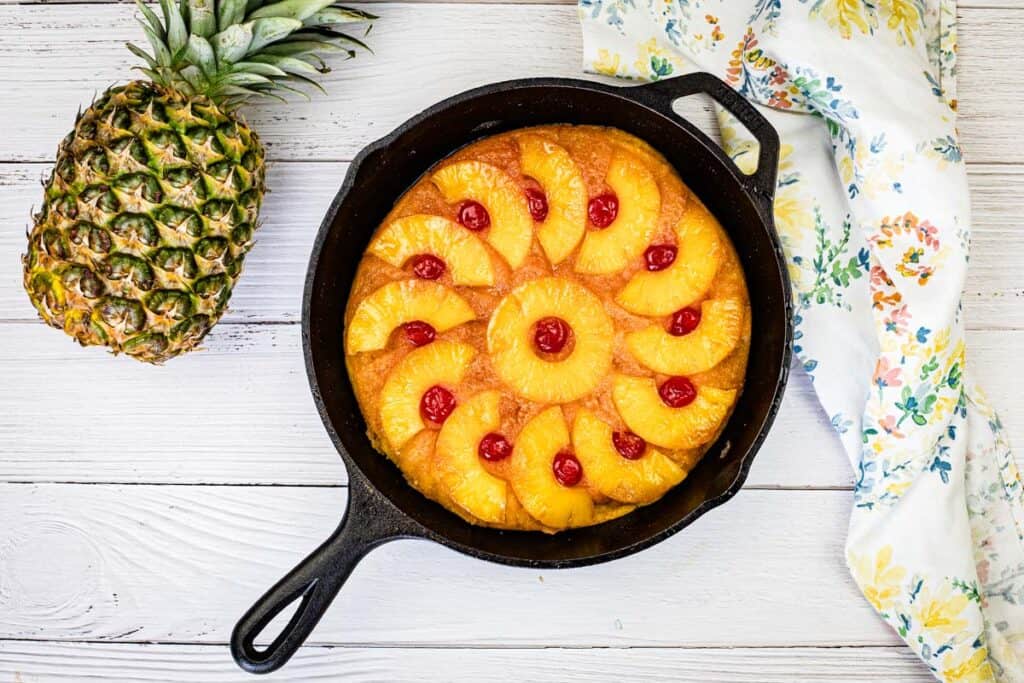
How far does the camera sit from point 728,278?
1950mm

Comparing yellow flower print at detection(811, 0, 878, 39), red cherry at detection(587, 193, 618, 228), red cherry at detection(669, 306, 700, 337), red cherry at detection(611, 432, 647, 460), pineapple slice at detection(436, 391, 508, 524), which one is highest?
yellow flower print at detection(811, 0, 878, 39)

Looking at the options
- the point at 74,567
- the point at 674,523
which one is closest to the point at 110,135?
→ the point at 74,567

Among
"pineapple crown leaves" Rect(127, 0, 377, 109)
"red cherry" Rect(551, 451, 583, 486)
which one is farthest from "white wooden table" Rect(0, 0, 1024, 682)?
"red cherry" Rect(551, 451, 583, 486)

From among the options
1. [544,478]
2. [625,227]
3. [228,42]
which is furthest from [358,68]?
[544,478]

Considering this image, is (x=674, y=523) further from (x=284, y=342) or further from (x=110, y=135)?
(x=110, y=135)

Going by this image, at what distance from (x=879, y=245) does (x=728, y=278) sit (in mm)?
369

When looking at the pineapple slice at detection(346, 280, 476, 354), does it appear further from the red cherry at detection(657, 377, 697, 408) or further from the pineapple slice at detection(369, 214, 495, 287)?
the red cherry at detection(657, 377, 697, 408)

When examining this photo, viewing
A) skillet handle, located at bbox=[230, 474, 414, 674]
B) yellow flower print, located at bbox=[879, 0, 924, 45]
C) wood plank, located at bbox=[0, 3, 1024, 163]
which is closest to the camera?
skillet handle, located at bbox=[230, 474, 414, 674]

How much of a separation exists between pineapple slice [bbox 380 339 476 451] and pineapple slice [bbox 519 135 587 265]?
1.03ft

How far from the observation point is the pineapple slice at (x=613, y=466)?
1873mm

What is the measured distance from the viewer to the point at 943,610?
201 cm

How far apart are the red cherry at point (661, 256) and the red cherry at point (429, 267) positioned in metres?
0.48

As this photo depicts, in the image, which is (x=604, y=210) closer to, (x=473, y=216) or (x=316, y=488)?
(x=473, y=216)

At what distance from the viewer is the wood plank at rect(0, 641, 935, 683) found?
6.93 feet
